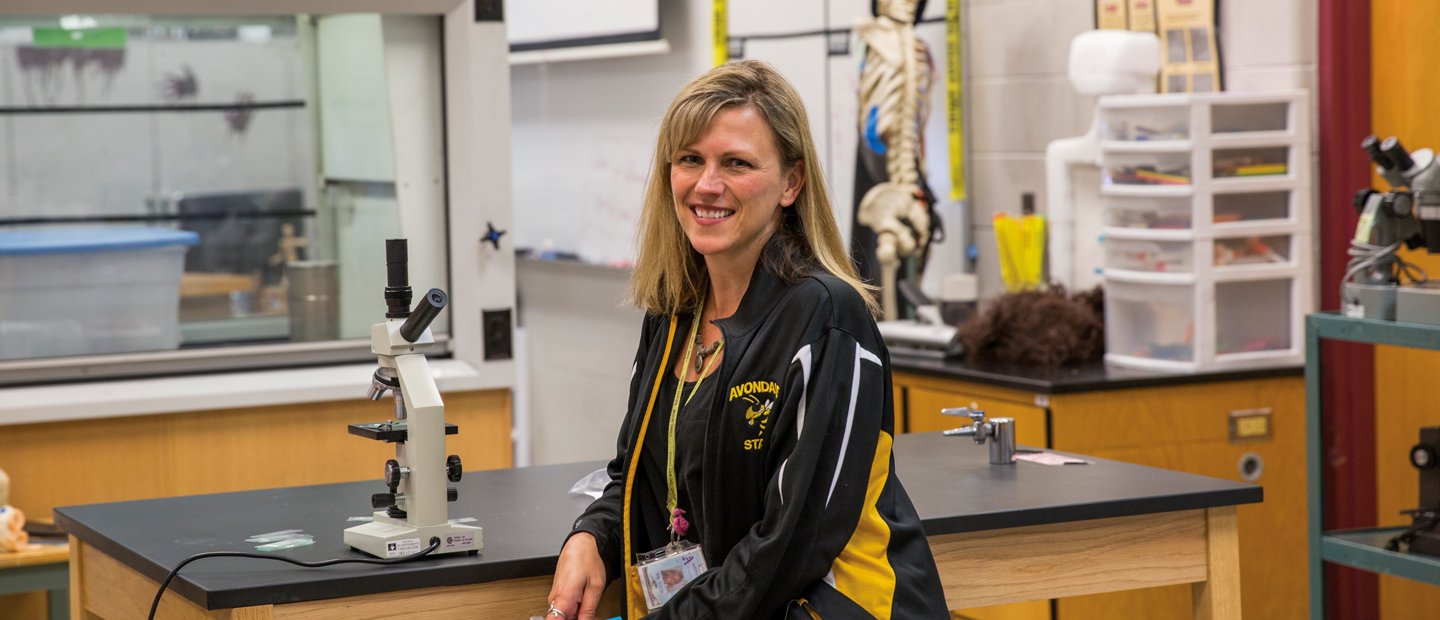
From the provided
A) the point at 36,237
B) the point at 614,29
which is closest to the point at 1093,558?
the point at 36,237

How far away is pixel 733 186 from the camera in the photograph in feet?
6.92

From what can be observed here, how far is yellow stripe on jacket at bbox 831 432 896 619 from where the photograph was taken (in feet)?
6.72

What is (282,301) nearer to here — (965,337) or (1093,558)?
(965,337)

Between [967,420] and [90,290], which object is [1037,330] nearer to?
[967,420]

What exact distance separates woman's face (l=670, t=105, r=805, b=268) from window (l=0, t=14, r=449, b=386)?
210cm

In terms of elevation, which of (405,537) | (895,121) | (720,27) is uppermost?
(720,27)

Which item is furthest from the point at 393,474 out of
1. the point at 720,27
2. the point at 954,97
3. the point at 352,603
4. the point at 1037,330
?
the point at 720,27

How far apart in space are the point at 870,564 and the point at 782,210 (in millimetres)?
466

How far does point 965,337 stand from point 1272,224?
811mm

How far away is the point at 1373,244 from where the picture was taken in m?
3.56

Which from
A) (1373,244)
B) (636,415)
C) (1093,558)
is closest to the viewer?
(636,415)

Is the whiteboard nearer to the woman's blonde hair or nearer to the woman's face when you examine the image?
the woman's blonde hair

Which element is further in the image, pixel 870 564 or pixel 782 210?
pixel 782 210

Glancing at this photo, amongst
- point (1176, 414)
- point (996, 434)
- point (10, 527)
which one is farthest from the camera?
point (1176, 414)
